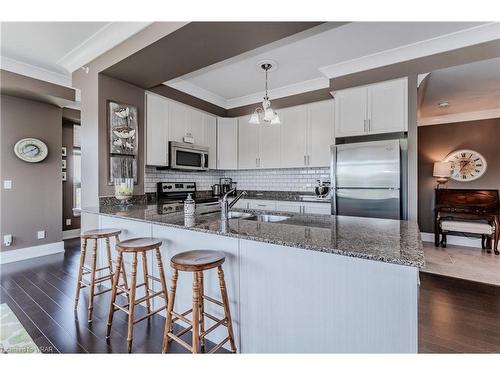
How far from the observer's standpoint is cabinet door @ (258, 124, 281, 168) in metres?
4.25

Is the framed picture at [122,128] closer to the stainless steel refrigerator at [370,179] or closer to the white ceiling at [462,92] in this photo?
the stainless steel refrigerator at [370,179]

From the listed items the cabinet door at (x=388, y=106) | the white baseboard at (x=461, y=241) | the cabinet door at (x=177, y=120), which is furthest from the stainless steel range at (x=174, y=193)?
the white baseboard at (x=461, y=241)

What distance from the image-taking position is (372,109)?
311cm

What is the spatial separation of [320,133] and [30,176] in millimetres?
4372

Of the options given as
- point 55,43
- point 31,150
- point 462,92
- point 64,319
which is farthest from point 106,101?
point 462,92

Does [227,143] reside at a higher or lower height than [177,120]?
lower

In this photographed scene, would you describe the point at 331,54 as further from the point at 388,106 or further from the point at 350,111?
the point at 388,106

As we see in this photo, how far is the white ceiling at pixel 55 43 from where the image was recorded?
243 centimetres

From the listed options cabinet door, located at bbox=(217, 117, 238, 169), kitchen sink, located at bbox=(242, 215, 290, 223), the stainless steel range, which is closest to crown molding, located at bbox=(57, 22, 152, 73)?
the stainless steel range

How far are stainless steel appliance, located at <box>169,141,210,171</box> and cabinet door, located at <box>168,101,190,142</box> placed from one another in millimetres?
141

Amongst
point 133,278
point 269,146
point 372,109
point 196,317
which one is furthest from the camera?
point 269,146

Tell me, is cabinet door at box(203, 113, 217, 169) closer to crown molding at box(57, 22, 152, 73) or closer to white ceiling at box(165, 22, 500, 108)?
white ceiling at box(165, 22, 500, 108)

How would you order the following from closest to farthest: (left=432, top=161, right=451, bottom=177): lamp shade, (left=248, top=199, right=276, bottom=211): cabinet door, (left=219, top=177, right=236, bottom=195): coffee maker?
1. (left=248, top=199, right=276, bottom=211): cabinet door
2. (left=432, top=161, right=451, bottom=177): lamp shade
3. (left=219, top=177, right=236, bottom=195): coffee maker
